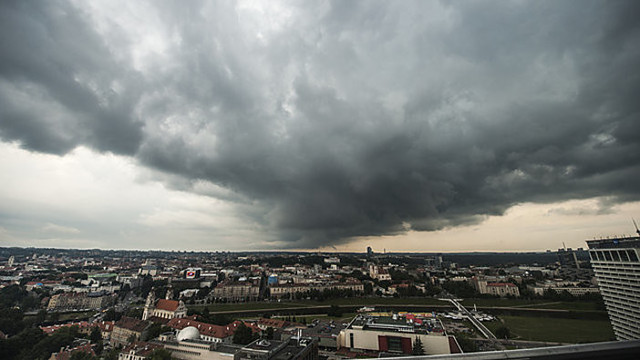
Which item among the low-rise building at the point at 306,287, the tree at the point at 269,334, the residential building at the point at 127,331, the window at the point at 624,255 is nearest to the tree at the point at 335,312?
the tree at the point at 269,334

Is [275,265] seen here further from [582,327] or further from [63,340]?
[582,327]

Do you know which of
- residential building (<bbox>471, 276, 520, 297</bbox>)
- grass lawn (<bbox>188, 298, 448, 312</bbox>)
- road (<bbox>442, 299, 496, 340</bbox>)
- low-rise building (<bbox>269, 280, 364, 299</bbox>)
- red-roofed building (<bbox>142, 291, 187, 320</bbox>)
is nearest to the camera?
road (<bbox>442, 299, 496, 340</bbox>)

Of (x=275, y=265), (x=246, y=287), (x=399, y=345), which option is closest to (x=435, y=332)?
(x=399, y=345)

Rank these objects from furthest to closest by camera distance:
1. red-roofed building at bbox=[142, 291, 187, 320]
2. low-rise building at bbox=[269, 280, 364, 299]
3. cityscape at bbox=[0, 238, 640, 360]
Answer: low-rise building at bbox=[269, 280, 364, 299]
red-roofed building at bbox=[142, 291, 187, 320]
cityscape at bbox=[0, 238, 640, 360]

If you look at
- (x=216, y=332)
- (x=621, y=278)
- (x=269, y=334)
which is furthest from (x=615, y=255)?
(x=216, y=332)

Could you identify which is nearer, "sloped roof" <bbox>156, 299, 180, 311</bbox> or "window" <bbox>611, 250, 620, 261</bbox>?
"window" <bbox>611, 250, 620, 261</bbox>

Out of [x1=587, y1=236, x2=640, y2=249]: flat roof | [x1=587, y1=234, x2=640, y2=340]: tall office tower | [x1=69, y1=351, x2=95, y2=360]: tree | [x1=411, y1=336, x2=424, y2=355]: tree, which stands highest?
[x1=587, y1=236, x2=640, y2=249]: flat roof

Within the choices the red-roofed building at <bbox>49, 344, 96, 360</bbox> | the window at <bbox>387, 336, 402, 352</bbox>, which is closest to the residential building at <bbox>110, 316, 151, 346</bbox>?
the red-roofed building at <bbox>49, 344, 96, 360</bbox>

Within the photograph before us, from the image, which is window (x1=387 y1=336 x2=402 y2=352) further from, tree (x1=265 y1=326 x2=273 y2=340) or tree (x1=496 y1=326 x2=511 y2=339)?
tree (x1=496 y1=326 x2=511 y2=339)
